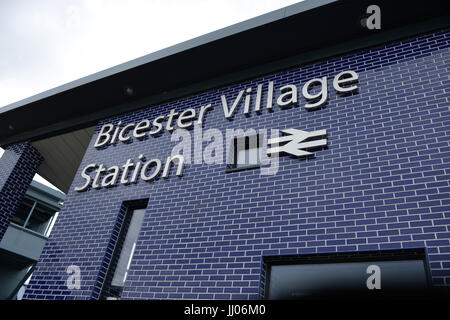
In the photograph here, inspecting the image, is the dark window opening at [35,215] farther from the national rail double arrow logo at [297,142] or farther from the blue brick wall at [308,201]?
the national rail double arrow logo at [297,142]

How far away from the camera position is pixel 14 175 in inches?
373

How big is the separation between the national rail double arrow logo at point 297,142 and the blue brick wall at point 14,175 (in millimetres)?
6978

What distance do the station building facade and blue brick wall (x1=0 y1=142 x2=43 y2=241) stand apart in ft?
9.54

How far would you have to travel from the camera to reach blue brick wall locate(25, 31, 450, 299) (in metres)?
4.68

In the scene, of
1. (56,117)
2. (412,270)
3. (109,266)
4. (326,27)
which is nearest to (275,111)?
(326,27)

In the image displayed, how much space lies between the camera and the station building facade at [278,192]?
4629mm

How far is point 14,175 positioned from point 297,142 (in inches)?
295

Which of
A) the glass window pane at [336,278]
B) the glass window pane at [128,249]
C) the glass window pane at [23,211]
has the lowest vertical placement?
the glass window pane at [336,278]

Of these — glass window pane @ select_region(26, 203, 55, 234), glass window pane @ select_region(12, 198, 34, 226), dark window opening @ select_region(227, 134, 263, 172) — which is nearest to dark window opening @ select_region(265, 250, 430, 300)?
dark window opening @ select_region(227, 134, 263, 172)

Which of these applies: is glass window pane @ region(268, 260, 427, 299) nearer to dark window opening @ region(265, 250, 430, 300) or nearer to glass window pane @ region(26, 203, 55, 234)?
dark window opening @ region(265, 250, 430, 300)

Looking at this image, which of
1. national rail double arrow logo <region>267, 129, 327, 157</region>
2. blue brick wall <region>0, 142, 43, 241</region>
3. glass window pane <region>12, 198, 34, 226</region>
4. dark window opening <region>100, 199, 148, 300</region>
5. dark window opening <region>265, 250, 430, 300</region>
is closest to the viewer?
dark window opening <region>265, 250, 430, 300</region>

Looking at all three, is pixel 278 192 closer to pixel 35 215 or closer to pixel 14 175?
pixel 14 175

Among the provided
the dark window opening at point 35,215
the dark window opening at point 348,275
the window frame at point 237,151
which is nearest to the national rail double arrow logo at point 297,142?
the window frame at point 237,151
